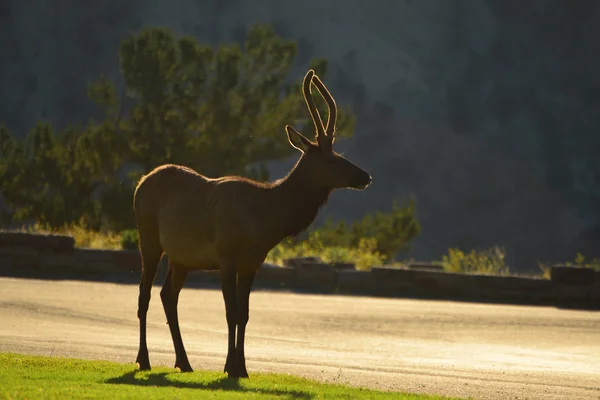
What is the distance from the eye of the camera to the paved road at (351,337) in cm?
1292

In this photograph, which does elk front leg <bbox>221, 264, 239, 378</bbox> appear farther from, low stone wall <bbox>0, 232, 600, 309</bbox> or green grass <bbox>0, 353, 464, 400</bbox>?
low stone wall <bbox>0, 232, 600, 309</bbox>

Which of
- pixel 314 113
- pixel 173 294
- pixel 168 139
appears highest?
pixel 314 113

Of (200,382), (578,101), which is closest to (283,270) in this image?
(200,382)

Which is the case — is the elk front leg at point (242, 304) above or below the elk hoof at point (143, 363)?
above

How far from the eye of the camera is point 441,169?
72.4 m

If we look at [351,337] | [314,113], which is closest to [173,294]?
[314,113]

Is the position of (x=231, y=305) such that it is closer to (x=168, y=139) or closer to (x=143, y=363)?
(x=143, y=363)

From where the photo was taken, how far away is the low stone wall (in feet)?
78.4

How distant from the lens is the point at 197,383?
10.9 meters

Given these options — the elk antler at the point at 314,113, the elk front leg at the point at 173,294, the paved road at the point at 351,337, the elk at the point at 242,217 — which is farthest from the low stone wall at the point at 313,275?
the elk antler at the point at 314,113

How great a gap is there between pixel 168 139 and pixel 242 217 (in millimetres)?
24653

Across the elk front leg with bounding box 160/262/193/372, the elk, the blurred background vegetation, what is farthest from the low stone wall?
the elk

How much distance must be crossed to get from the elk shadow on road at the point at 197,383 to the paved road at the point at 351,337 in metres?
1.50

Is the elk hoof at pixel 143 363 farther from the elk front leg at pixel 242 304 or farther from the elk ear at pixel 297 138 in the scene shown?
the elk ear at pixel 297 138
